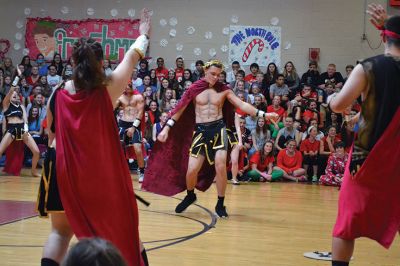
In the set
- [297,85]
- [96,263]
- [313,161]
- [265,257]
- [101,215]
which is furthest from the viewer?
[297,85]

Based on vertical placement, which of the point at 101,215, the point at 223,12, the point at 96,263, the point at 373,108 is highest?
the point at 223,12

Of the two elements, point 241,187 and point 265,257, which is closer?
point 265,257

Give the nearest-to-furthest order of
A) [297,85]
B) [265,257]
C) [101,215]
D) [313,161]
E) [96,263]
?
[96,263] → [101,215] → [265,257] → [313,161] → [297,85]

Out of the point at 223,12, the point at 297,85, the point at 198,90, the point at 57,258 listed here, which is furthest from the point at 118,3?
the point at 57,258

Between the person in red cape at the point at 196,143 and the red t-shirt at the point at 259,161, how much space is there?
5.24 metres

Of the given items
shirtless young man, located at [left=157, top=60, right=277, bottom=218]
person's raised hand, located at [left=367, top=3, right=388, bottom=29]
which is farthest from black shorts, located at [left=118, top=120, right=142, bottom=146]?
person's raised hand, located at [left=367, top=3, right=388, bottom=29]

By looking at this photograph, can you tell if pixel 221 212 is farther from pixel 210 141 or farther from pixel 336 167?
pixel 336 167

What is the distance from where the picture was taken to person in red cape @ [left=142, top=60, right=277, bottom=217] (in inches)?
323

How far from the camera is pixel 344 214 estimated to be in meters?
3.81

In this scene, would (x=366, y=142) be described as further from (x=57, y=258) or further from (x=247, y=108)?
(x=247, y=108)

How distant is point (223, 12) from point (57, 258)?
47.8 ft

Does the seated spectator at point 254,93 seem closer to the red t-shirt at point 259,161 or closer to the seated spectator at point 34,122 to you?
the red t-shirt at point 259,161

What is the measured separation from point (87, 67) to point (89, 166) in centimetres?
58

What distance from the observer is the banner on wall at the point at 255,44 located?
57.3 feet
